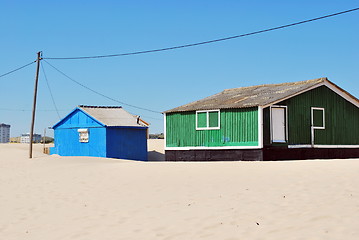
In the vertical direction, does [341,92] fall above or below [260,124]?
above

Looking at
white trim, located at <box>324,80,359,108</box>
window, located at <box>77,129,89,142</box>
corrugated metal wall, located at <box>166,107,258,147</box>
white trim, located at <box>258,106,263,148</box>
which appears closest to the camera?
white trim, located at <box>258,106,263,148</box>

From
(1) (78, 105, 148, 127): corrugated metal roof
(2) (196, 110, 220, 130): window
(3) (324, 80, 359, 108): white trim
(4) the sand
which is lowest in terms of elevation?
(4) the sand

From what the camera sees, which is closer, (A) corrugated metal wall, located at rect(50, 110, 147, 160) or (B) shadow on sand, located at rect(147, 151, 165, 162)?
(A) corrugated metal wall, located at rect(50, 110, 147, 160)

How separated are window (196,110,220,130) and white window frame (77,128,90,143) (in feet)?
32.2

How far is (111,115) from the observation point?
36.0 meters

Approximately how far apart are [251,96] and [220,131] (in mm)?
3075

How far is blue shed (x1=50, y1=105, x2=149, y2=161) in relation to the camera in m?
33.5

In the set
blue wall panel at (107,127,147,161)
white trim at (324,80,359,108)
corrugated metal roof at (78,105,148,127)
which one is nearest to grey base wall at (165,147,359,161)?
white trim at (324,80,359,108)

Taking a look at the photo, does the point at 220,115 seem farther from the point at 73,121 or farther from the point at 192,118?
the point at 73,121

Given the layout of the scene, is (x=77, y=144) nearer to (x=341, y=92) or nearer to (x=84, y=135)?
(x=84, y=135)

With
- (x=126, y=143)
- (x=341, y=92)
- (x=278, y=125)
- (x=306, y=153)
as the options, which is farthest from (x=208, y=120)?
(x=126, y=143)

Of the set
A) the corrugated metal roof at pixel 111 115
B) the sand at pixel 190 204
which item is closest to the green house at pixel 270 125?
the corrugated metal roof at pixel 111 115

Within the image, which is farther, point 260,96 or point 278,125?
point 260,96

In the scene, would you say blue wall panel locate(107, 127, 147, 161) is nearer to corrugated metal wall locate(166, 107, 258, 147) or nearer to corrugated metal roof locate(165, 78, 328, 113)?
corrugated metal wall locate(166, 107, 258, 147)
